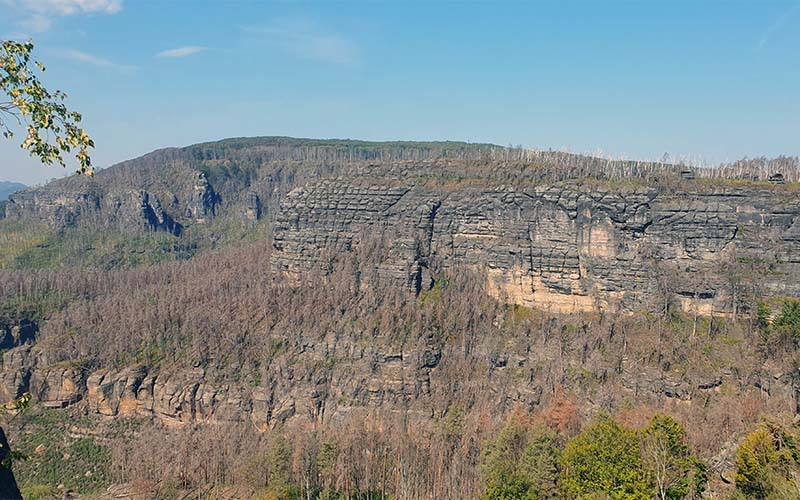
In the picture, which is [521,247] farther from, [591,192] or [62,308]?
[62,308]

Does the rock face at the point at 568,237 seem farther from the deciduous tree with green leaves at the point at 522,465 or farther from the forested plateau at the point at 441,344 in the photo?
the deciduous tree with green leaves at the point at 522,465

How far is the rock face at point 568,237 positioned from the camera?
288 ft

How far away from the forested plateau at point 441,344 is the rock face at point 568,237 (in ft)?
1.15

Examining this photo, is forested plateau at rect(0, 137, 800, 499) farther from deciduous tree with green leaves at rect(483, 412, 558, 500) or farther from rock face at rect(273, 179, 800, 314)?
rock face at rect(273, 179, 800, 314)

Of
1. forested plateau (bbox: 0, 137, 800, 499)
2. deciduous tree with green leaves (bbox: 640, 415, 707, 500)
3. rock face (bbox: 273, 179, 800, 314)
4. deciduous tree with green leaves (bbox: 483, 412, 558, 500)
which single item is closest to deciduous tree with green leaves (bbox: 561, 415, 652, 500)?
forested plateau (bbox: 0, 137, 800, 499)

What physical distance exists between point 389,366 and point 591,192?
45.0 m

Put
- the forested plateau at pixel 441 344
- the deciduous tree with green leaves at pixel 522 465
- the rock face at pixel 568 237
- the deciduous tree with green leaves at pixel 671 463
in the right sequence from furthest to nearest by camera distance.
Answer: the rock face at pixel 568 237 → the forested plateau at pixel 441 344 → the deciduous tree with green leaves at pixel 522 465 → the deciduous tree with green leaves at pixel 671 463

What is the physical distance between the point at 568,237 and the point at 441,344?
1135 inches

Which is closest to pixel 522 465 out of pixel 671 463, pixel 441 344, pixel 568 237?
pixel 671 463

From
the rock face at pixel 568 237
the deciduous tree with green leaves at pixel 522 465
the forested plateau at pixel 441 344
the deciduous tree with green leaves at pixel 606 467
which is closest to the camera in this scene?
the deciduous tree with green leaves at pixel 606 467

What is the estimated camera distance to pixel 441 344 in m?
99.6

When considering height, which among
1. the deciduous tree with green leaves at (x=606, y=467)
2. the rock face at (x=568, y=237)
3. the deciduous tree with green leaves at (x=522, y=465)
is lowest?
the deciduous tree with green leaves at (x=522, y=465)

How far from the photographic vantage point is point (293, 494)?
65500 millimetres

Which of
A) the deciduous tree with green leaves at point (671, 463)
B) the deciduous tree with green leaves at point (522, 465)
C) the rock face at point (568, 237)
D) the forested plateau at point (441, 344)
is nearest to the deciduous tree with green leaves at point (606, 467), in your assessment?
the forested plateau at point (441, 344)
